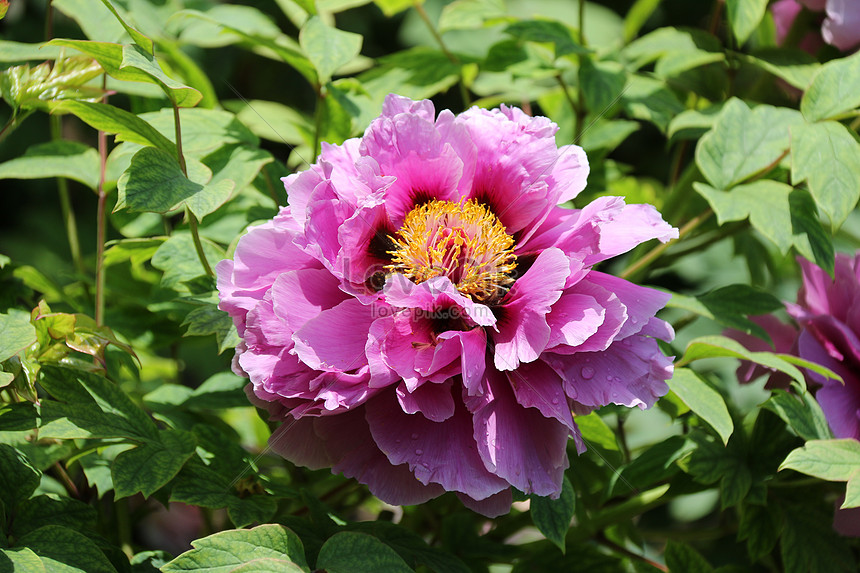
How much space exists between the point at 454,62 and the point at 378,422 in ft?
1.57

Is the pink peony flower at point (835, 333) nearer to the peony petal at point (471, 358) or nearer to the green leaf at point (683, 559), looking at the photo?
the green leaf at point (683, 559)

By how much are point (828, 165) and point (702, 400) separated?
0.23 m

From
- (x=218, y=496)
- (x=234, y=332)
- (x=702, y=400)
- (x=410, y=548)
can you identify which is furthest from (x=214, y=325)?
(x=702, y=400)

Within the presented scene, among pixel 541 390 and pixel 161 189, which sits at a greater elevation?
pixel 161 189

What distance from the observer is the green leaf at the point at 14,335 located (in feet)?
1.77

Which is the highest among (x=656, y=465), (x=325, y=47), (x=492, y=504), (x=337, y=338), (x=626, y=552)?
(x=325, y=47)

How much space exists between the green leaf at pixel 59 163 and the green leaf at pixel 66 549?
1.19 feet

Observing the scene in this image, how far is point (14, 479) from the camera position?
0.58 m

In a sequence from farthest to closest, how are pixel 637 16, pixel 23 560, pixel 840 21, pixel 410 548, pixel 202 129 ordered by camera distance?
pixel 637 16, pixel 840 21, pixel 202 129, pixel 410 548, pixel 23 560

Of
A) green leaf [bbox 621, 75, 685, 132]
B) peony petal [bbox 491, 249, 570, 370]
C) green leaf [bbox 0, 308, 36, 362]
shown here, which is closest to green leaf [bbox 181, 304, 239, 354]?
green leaf [bbox 0, 308, 36, 362]

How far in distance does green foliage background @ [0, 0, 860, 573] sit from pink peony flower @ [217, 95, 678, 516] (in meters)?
0.07

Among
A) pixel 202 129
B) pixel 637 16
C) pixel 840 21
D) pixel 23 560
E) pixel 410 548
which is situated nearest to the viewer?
pixel 23 560

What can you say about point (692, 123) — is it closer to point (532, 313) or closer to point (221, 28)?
point (532, 313)

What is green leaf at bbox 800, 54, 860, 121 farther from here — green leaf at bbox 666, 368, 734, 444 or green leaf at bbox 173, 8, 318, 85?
green leaf at bbox 173, 8, 318, 85
